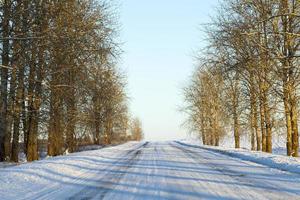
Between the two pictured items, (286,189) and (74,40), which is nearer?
(286,189)

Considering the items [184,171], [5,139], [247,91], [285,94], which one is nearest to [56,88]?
[5,139]

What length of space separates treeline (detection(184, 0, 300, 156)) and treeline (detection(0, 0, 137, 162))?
6324mm

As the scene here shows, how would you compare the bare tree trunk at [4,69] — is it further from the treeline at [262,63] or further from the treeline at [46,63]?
the treeline at [262,63]

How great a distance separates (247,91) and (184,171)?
1785cm

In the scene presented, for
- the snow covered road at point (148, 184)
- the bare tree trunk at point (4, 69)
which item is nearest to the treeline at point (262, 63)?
the snow covered road at point (148, 184)

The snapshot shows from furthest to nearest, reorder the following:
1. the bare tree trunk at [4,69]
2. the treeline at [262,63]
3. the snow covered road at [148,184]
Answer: the treeline at [262,63] → the bare tree trunk at [4,69] → the snow covered road at [148,184]

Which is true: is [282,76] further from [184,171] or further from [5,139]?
[5,139]

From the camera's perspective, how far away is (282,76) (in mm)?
23375

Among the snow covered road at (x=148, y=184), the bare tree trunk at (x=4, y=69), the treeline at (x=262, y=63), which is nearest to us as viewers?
the snow covered road at (x=148, y=184)

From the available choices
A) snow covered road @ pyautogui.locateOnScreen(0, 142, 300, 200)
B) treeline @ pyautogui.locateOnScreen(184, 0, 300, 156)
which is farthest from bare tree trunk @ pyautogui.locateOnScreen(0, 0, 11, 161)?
treeline @ pyautogui.locateOnScreen(184, 0, 300, 156)

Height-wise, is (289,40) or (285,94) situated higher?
(289,40)

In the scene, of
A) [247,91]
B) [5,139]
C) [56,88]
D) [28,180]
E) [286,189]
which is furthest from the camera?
[247,91]

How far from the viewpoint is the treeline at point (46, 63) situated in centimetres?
1562

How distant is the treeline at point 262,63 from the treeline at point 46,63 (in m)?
6.32
